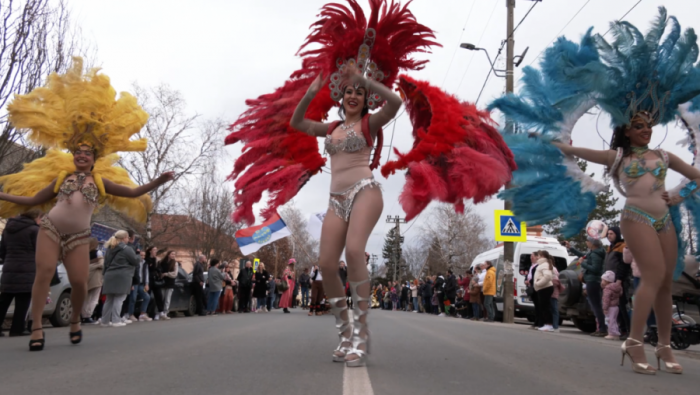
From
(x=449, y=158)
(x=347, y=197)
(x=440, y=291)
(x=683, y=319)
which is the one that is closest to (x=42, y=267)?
(x=347, y=197)

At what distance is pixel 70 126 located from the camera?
6.01 metres

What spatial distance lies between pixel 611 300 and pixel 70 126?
8.40 m

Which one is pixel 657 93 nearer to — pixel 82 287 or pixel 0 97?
pixel 82 287

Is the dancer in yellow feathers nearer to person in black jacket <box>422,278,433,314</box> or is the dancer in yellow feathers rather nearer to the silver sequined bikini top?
the silver sequined bikini top

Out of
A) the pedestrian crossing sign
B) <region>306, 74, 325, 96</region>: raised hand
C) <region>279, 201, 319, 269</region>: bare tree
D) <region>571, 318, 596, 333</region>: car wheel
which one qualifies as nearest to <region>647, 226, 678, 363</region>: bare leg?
<region>306, 74, 325, 96</region>: raised hand

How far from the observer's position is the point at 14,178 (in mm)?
6234

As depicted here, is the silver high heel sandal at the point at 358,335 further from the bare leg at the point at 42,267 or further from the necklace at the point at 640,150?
the bare leg at the point at 42,267

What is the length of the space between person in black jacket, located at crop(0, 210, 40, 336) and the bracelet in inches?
292

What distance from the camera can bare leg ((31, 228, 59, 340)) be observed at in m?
5.54

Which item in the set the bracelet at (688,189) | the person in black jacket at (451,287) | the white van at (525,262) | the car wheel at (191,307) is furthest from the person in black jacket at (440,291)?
the bracelet at (688,189)

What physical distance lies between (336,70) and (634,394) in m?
3.25

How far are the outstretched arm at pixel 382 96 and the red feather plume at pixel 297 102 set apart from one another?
32 centimetres

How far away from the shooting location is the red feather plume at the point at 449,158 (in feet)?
16.5

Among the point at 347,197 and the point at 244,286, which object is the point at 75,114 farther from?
the point at 244,286
